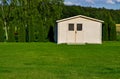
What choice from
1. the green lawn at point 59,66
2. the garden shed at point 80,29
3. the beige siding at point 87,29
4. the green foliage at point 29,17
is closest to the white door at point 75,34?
the garden shed at point 80,29

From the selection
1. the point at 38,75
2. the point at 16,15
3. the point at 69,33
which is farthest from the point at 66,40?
the point at 38,75

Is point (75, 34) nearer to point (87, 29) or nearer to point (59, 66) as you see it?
point (87, 29)

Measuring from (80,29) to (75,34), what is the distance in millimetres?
791

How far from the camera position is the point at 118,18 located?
10769 cm

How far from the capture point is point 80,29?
131 feet

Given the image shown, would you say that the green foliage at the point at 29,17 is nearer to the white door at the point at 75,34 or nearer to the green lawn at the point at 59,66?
the white door at the point at 75,34

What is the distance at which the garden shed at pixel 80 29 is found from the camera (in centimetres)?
3969

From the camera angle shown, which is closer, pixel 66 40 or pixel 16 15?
pixel 66 40

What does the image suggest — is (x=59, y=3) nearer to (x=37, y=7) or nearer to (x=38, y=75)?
(x=37, y=7)

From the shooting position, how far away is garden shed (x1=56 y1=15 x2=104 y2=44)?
39.7 m

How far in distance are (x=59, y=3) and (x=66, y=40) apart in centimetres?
1948

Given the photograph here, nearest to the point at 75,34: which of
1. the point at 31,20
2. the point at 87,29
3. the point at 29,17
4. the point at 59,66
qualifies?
the point at 87,29

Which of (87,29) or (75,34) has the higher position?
(87,29)

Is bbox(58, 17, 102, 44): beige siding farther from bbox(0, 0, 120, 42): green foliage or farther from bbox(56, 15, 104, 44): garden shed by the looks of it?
bbox(0, 0, 120, 42): green foliage
